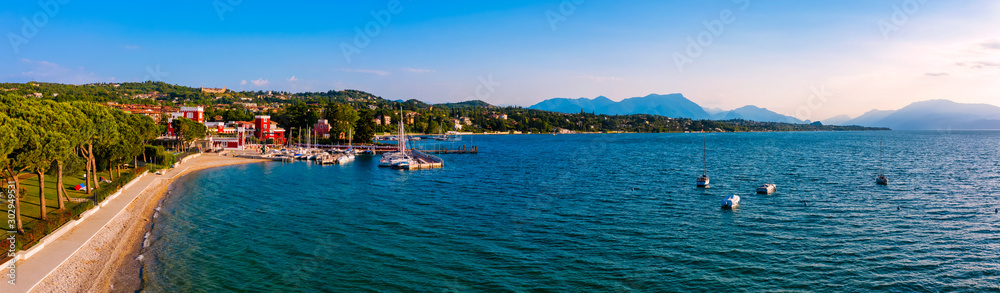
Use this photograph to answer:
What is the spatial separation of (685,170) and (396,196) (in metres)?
42.6

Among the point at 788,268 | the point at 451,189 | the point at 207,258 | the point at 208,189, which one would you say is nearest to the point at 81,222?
the point at 207,258

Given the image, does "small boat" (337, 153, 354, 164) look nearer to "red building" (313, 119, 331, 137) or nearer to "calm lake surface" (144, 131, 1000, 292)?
"calm lake surface" (144, 131, 1000, 292)

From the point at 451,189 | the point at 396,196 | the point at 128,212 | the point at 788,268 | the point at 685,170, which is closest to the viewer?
the point at 788,268

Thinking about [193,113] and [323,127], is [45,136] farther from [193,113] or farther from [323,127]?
[323,127]

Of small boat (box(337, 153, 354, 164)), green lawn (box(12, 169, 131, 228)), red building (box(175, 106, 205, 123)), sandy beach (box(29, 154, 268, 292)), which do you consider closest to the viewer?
sandy beach (box(29, 154, 268, 292))

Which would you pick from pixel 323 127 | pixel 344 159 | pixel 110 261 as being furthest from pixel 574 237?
pixel 323 127

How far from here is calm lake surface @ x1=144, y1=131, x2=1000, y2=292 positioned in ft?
70.3

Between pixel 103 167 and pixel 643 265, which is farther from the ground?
pixel 103 167

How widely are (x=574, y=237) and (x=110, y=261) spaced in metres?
23.2

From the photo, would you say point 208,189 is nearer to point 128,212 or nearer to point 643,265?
point 128,212

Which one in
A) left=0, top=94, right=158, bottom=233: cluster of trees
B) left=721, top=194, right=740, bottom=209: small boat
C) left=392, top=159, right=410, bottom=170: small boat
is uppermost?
left=0, top=94, right=158, bottom=233: cluster of trees

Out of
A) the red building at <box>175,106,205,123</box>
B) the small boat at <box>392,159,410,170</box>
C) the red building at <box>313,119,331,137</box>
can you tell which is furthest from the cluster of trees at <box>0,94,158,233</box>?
the red building at <box>313,119,331,137</box>

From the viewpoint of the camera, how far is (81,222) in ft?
91.8

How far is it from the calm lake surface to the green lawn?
18.5 ft
